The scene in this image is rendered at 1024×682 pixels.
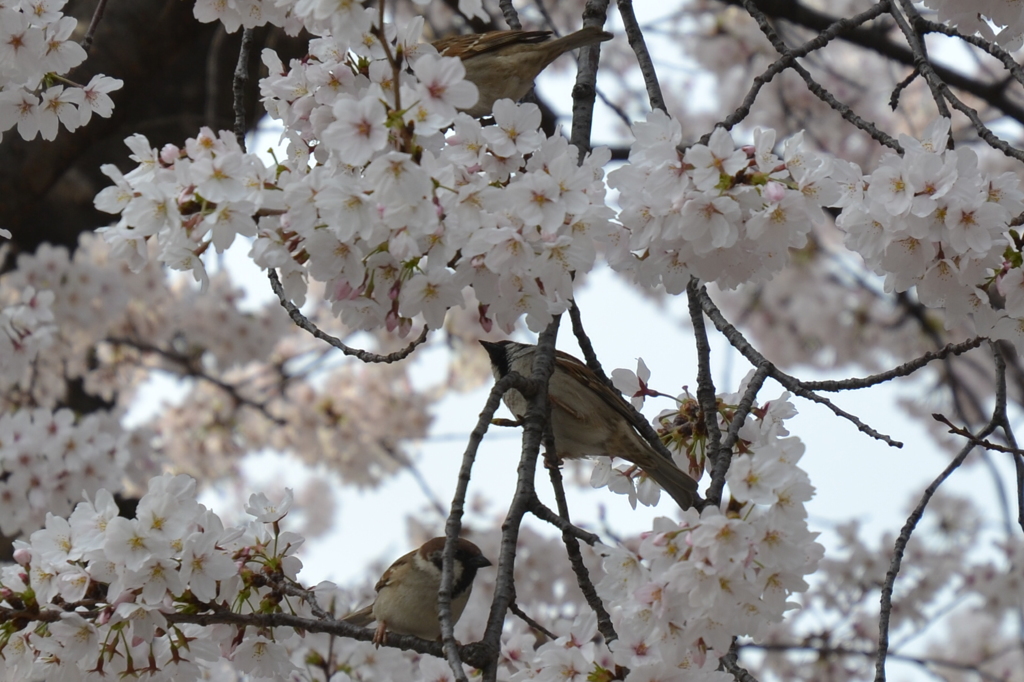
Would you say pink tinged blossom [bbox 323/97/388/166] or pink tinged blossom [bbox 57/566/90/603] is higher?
pink tinged blossom [bbox 323/97/388/166]

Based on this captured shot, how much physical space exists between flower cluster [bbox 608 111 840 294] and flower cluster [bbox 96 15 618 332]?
0.22 feet

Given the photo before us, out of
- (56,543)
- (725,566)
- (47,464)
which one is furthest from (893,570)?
(47,464)

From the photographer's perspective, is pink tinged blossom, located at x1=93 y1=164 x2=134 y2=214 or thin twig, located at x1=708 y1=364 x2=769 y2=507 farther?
pink tinged blossom, located at x1=93 y1=164 x2=134 y2=214

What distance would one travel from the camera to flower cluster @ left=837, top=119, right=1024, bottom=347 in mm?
1618

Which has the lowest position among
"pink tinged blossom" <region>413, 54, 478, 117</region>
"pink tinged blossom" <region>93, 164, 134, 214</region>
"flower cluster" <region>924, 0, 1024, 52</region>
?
"pink tinged blossom" <region>93, 164, 134, 214</region>

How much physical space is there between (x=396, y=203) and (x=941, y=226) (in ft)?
2.90

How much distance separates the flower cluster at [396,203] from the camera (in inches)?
55.9

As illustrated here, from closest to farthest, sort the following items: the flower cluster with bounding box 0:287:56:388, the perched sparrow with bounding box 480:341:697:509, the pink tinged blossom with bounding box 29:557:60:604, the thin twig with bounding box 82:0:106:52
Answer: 1. the pink tinged blossom with bounding box 29:557:60:604
2. the thin twig with bounding box 82:0:106:52
3. the perched sparrow with bounding box 480:341:697:509
4. the flower cluster with bounding box 0:287:56:388

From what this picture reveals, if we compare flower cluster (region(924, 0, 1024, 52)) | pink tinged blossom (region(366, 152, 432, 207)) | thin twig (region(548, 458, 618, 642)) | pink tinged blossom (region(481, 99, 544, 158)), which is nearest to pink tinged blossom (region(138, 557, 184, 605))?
thin twig (region(548, 458, 618, 642))

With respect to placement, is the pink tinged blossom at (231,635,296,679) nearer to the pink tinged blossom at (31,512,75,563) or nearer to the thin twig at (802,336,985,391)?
the pink tinged blossom at (31,512,75,563)

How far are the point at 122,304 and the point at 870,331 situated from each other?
20.7ft

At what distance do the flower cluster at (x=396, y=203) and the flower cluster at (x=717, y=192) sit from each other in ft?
0.22

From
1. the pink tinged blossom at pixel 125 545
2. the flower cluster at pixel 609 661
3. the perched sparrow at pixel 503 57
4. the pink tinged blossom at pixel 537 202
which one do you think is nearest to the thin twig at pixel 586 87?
the perched sparrow at pixel 503 57

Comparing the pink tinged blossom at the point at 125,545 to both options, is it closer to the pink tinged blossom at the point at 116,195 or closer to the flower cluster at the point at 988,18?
the pink tinged blossom at the point at 116,195
